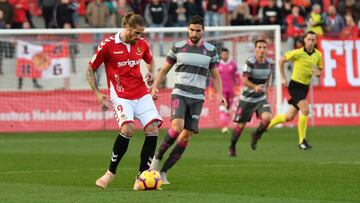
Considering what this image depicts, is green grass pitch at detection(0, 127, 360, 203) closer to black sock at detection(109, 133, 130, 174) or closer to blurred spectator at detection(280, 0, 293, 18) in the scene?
black sock at detection(109, 133, 130, 174)

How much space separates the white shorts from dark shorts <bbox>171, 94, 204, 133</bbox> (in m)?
1.11

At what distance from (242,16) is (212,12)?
1.00 meters

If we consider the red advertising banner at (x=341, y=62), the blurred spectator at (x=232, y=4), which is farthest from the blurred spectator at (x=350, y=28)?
the blurred spectator at (x=232, y=4)

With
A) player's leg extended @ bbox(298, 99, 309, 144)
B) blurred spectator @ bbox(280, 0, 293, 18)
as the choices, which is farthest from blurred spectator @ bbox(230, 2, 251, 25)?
player's leg extended @ bbox(298, 99, 309, 144)

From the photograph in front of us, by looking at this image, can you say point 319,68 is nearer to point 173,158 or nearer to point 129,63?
point 173,158

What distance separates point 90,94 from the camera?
3028 centimetres

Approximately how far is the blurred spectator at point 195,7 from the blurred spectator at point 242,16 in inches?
42.3

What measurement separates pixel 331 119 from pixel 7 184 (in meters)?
18.3

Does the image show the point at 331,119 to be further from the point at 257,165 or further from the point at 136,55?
the point at 136,55

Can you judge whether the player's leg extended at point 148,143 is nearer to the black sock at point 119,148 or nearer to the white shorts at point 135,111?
the white shorts at point 135,111

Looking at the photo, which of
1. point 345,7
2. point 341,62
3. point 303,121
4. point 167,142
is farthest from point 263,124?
point 345,7

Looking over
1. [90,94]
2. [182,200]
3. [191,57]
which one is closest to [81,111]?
[90,94]

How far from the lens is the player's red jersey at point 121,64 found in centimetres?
1398

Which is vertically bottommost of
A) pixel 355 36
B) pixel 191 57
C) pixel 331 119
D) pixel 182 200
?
pixel 331 119
